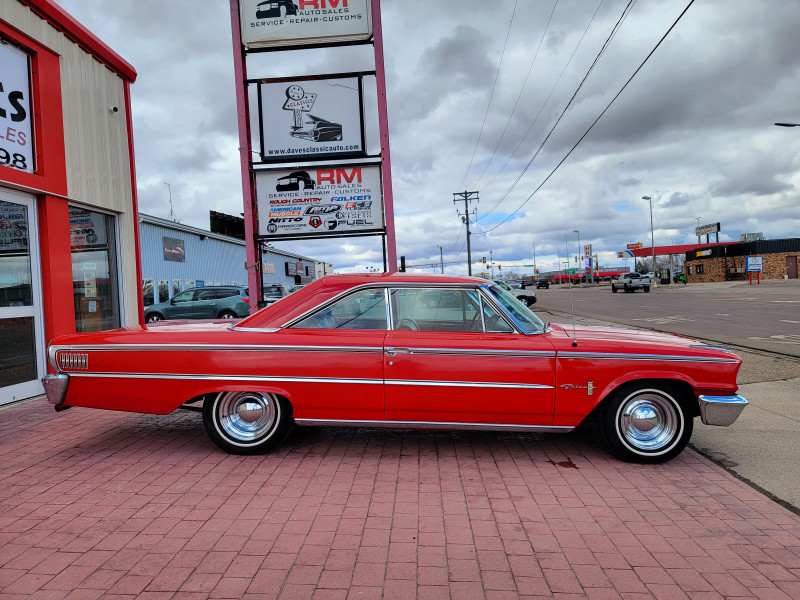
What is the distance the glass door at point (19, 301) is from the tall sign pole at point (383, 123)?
14.6 ft

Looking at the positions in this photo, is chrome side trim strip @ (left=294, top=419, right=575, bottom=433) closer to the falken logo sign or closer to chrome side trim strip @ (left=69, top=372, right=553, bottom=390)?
chrome side trim strip @ (left=69, top=372, right=553, bottom=390)

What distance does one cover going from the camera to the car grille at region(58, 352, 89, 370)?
420 centimetres

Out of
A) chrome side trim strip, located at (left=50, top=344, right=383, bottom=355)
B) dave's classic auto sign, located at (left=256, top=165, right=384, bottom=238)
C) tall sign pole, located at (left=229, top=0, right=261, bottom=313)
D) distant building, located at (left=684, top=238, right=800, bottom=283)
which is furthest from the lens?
distant building, located at (left=684, top=238, right=800, bottom=283)

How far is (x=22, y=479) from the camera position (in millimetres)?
3807

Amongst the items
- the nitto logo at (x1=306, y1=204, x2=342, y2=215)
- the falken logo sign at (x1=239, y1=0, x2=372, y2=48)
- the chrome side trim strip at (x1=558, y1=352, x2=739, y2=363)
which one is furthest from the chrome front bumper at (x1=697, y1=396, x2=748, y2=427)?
the falken logo sign at (x1=239, y1=0, x2=372, y2=48)

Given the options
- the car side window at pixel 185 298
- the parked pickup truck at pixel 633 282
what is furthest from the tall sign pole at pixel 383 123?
the parked pickup truck at pixel 633 282

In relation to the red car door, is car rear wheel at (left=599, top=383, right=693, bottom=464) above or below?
below

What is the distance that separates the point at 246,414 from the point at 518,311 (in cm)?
227

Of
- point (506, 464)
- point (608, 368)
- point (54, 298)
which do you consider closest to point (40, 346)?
point (54, 298)

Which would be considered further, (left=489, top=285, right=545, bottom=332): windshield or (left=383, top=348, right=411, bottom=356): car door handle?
(left=489, top=285, right=545, bottom=332): windshield

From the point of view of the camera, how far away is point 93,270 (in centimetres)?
780

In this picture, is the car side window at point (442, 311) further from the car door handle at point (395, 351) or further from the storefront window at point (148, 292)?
the storefront window at point (148, 292)

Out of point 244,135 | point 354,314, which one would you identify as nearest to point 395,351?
point 354,314

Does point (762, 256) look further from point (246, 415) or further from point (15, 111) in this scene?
point (15, 111)
